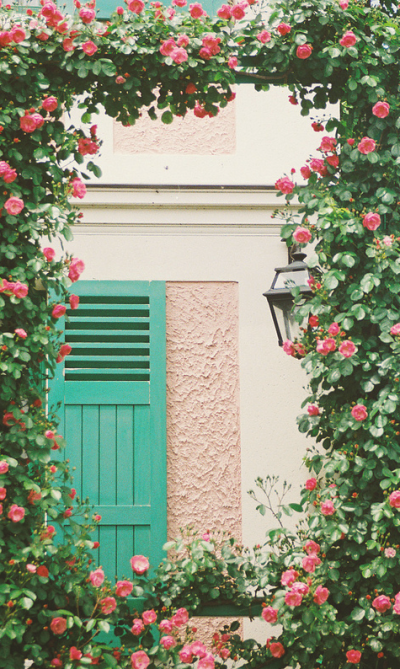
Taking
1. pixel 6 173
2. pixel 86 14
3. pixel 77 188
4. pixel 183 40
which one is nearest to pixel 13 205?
pixel 6 173

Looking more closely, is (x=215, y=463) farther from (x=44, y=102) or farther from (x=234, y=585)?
(x=44, y=102)

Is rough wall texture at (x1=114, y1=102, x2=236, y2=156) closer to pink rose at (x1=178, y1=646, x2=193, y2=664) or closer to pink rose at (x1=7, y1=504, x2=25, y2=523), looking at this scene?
pink rose at (x1=7, y1=504, x2=25, y2=523)

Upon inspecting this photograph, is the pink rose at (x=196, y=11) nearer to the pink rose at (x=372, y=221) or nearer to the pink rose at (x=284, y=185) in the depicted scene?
the pink rose at (x=284, y=185)

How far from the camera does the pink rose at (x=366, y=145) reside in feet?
8.91

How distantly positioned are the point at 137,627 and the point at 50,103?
73.5 inches

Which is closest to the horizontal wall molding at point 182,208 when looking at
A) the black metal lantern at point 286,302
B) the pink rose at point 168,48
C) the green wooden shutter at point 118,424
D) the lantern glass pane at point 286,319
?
the green wooden shutter at point 118,424

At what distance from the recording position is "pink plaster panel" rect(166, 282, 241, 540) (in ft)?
13.9

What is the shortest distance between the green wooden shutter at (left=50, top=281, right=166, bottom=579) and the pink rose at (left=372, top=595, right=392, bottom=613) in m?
1.68

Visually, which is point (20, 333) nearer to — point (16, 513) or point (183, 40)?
point (16, 513)

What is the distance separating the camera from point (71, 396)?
4.08m

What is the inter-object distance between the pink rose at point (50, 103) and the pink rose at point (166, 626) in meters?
1.85

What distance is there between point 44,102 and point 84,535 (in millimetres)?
1524

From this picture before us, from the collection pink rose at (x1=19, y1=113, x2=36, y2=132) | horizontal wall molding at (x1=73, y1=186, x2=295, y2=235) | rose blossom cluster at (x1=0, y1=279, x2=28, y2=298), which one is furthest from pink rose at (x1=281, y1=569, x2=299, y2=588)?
horizontal wall molding at (x1=73, y1=186, x2=295, y2=235)

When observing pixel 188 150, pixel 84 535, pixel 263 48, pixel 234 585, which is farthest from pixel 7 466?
pixel 188 150
